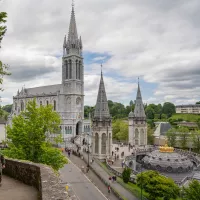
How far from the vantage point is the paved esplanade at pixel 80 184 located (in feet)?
87.1

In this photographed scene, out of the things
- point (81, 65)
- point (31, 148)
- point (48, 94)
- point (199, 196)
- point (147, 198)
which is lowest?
point (147, 198)

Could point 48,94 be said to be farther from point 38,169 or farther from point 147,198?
point 38,169

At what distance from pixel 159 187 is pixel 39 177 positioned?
1839cm

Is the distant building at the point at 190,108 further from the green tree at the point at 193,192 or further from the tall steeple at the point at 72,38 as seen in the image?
the green tree at the point at 193,192

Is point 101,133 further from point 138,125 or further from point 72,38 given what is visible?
point 72,38

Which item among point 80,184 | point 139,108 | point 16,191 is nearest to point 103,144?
point 80,184

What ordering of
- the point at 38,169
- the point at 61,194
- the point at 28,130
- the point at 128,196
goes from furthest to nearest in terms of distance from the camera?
the point at 128,196 < the point at 28,130 < the point at 38,169 < the point at 61,194

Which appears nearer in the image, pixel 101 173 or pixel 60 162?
pixel 60 162

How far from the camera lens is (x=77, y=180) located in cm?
3209

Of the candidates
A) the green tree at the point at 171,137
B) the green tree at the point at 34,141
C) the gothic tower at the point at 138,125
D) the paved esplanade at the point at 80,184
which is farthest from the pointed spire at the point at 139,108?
the green tree at the point at 34,141

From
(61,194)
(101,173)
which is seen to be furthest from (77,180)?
(61,194)

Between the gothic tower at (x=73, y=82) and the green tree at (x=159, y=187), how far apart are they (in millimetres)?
47883

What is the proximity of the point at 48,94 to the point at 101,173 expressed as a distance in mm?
48910

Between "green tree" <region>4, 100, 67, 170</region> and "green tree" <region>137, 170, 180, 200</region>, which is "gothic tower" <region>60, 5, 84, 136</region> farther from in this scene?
"green tree" <region>4, 100, 67, 170</region>
